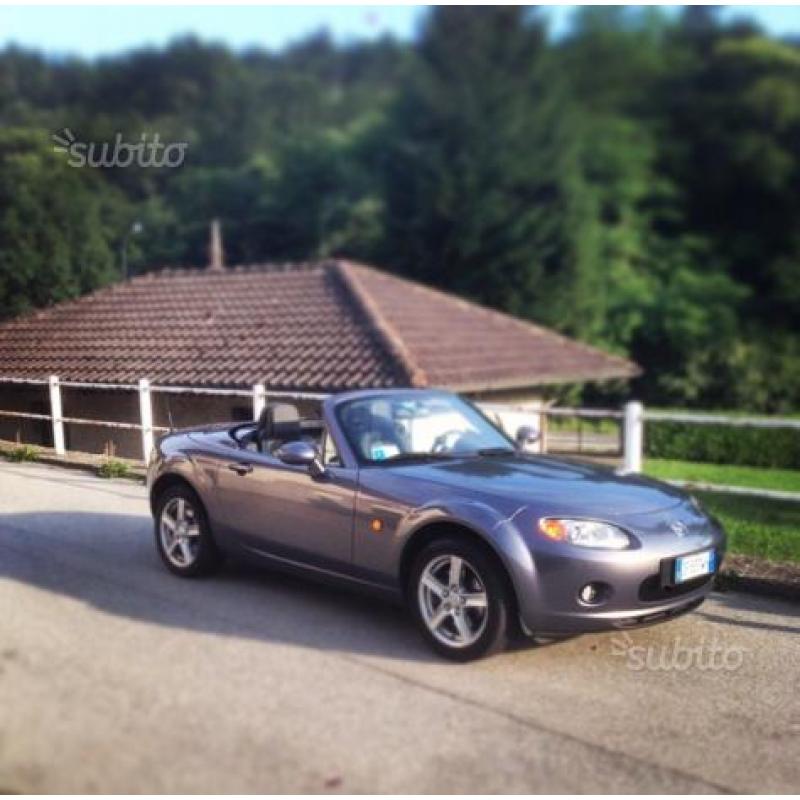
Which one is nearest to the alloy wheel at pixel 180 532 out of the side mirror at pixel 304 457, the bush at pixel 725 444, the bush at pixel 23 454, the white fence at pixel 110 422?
the side mirror at pixel 304 457

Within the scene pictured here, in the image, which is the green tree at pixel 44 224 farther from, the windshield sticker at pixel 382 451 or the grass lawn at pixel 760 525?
the grass lawn at pixel 760 525

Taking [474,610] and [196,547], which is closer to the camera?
[474,610]

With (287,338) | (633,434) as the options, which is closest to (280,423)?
(633,434)

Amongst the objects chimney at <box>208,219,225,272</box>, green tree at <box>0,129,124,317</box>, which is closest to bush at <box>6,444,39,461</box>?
green tree at <box>0,129,124,317</box>

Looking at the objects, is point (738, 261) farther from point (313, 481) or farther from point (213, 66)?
point (313, 481)

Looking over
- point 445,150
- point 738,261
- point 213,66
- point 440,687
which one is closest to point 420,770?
point 440,687

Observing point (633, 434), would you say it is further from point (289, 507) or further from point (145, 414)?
point (145, 414)

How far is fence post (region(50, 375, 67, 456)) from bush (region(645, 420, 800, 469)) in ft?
33.9

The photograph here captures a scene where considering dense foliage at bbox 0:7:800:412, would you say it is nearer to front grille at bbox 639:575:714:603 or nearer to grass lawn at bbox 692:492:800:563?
grass lawn at bbox 692:492:800:563

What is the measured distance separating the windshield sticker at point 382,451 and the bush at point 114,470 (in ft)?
20.4

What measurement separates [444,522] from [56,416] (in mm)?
8977

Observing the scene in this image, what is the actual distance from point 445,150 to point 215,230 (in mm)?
9660

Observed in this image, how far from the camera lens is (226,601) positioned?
18.1ft

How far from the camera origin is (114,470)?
34.8 feet
